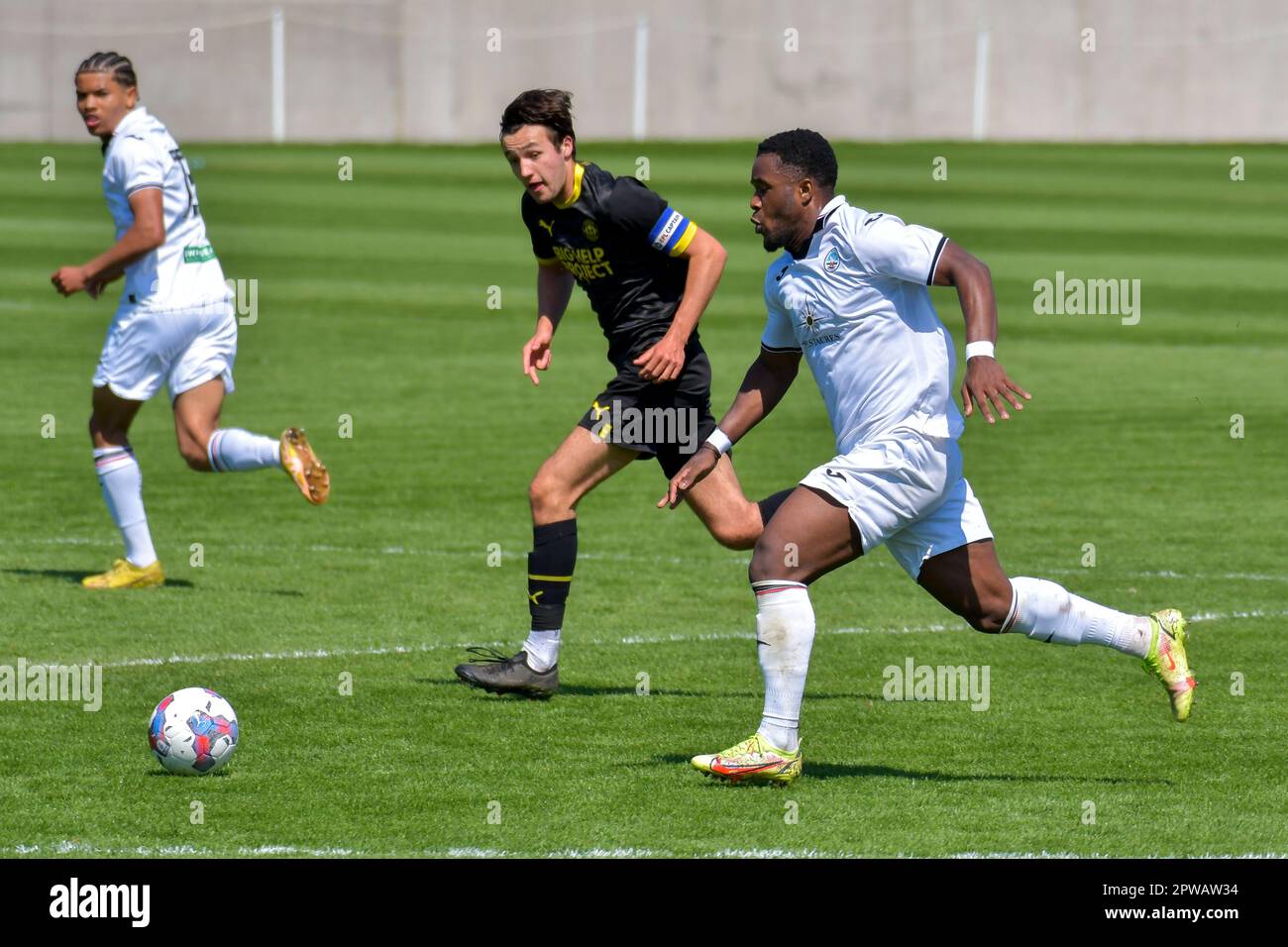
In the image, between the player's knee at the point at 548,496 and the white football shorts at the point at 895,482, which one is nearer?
the white football shorts at the point at 895,482

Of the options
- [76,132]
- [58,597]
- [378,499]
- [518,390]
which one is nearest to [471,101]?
[76,132]

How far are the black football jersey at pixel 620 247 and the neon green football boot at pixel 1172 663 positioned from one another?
2.31m

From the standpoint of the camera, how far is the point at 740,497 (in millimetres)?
7773

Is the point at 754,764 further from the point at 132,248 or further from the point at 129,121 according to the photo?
the point at 129,121

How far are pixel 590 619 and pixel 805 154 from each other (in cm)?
341

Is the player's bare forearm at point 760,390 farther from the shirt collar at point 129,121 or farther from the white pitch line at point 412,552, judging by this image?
the shirt collar at point 129,121

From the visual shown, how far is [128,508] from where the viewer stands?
9.98 metres

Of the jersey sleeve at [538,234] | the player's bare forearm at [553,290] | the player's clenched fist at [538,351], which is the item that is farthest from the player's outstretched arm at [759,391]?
the player's bare forearm at [553,290]

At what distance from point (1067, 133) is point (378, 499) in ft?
103

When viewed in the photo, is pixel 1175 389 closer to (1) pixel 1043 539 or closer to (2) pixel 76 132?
(1) pixel 1043 539

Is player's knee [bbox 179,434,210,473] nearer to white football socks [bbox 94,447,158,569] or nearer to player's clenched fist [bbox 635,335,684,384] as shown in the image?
white football socks [bbox 94,447,158,569]

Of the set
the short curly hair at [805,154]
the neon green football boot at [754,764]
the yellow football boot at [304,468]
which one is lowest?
the neon green football boot at [754,764]

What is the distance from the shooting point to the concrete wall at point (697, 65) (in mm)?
40375

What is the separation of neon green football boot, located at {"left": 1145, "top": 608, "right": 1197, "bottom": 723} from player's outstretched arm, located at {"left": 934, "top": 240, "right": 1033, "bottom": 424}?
46.1 inches
